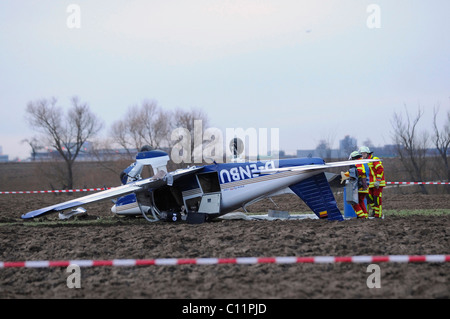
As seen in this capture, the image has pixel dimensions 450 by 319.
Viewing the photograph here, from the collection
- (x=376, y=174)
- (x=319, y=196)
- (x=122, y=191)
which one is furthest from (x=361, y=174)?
(x=122, y=191)

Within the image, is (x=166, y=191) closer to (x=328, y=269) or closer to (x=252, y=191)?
(x=252, y=191)

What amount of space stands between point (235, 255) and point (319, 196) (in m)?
4.40

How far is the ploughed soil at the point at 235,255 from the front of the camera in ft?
20.9

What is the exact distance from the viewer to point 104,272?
301 inches

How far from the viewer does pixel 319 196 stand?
12094 mm

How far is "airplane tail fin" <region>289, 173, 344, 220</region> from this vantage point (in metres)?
12.0

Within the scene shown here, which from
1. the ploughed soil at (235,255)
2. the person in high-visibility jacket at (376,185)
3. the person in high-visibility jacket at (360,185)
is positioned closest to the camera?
the ploughed soil at (235,255)

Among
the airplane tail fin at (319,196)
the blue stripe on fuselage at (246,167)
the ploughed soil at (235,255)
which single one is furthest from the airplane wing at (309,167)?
the ploughed soil at (235,255)

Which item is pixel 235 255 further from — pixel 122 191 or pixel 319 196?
pixel 122 191

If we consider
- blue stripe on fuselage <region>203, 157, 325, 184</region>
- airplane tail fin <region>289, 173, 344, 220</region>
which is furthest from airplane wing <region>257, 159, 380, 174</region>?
airplane tail fin <region>289, 173, 344, 220</region>

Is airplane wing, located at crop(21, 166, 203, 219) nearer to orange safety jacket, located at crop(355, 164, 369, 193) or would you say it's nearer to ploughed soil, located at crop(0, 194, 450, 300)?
ploughed soil, located at crop(0, 194, 450, 300)

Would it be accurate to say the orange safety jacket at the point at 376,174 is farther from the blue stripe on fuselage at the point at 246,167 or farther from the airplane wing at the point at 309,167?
the blue stripe on fuselage at the point at 246,167
